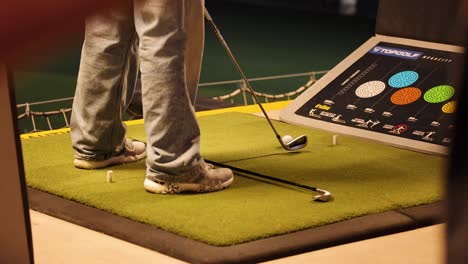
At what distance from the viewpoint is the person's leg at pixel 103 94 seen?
2.39 m

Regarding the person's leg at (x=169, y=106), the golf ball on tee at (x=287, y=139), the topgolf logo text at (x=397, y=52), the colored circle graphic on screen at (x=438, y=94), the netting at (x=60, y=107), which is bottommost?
the netting at (x=60, y=107)

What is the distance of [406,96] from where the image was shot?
3217 millimetres

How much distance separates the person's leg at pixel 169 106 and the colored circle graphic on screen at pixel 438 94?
1.09m

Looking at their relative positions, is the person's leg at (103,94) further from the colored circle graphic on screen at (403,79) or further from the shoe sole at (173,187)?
the colored circle graphic on screen at (403,79)

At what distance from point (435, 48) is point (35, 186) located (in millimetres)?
1610

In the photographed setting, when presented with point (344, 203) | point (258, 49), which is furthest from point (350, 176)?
point (258, 49)

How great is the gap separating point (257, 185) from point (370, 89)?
1.00m

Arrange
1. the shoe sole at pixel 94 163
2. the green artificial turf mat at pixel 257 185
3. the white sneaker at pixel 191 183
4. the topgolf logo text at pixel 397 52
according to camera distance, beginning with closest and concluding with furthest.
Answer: the green artificial turf mat at pixel 257 185 < the white sneaker at pixel 191 183 < the shoe sole at pixel 94 163 < the topgolf logo text at pixel 397 52

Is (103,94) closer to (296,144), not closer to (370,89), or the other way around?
(296,144)

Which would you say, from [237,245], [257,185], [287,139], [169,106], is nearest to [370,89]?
[287,139]

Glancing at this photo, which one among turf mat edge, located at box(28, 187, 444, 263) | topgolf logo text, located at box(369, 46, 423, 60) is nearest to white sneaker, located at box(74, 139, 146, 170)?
turf mat edge, located at box(28, 187, 444, 263)

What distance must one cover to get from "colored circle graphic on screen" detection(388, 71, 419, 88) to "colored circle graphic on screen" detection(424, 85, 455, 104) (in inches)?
3.8

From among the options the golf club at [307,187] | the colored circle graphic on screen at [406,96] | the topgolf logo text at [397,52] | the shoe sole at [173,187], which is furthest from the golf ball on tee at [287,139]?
the topgolf logo text at [397,52]

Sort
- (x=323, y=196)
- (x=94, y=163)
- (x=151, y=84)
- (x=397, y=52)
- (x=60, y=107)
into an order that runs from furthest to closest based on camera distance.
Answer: (x=60, y=107) → (x=397, y=52) → (x=94, y=163) → (x=323, y=196) → (x=151, y=84)
